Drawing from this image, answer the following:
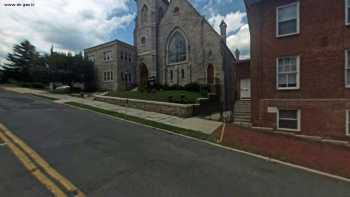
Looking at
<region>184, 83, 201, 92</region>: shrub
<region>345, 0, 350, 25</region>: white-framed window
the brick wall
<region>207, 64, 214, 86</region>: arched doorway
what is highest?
<region>345, 0, 350, 25</region>: white-framed window

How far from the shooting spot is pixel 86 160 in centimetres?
490

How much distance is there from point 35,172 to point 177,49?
2779cm

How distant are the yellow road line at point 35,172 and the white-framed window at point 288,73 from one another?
11196 mm

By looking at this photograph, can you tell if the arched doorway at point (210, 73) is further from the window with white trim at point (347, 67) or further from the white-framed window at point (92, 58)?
the white-framed window at point (92, 58)

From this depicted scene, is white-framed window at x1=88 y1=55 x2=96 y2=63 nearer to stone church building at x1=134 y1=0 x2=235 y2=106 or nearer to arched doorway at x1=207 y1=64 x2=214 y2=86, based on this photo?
stone church building at x1=134 y1=0 x2=235 y2=106

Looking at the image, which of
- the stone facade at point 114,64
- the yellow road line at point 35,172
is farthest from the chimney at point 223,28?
the yellow road line at point 35,172

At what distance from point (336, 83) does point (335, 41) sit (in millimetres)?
2073

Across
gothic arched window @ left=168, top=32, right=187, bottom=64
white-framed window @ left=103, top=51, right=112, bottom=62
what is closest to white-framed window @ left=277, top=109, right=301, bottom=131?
gothic arched window @ left=168, top=32, right=187, bottom=64

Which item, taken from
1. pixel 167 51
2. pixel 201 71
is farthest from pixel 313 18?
pixel 167 51

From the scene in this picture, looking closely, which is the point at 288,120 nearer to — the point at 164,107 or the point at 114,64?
the point at 164,107

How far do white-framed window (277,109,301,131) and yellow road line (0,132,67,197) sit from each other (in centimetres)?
1079

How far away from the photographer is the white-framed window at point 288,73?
1043 cm

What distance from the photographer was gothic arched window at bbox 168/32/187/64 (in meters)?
29.3

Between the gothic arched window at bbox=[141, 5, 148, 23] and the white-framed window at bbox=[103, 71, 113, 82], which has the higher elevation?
the gothic arched window at bbox=[141, 5, 148, 23]
